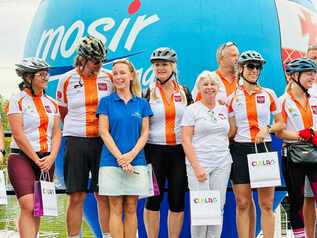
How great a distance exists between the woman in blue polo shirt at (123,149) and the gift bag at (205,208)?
0.44 meters

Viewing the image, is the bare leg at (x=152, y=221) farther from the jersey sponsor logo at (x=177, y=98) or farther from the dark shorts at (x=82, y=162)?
the jersey sponsor logo at (x=177, y=98)

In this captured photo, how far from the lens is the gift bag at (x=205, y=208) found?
215 inches

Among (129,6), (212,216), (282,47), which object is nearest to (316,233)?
(212,216)

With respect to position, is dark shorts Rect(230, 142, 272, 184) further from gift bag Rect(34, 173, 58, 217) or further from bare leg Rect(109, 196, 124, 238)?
gift bag Rect(34, 173, 58, 217)

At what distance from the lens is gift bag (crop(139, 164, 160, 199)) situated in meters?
5.54

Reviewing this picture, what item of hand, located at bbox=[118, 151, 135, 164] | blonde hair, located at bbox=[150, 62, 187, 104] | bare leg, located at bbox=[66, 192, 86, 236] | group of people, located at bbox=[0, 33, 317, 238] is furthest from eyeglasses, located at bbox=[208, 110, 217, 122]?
bare leg, located at bbox=[66, 192, 86, 236]

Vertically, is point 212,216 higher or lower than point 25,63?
lower

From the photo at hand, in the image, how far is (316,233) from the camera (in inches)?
260

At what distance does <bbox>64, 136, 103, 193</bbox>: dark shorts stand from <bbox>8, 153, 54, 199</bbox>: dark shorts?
303mm

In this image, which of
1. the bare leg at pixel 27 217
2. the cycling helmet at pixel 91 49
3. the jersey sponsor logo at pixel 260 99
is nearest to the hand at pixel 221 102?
the jersey sponsor logo at pixel 260 99

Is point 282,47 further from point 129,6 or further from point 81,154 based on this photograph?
point 81,154

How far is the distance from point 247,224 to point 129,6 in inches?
111

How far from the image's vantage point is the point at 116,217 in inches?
215

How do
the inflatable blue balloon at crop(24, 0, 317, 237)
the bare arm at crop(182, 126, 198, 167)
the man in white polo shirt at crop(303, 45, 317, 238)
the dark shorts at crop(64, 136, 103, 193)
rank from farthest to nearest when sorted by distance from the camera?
the inflatable blue balloon at crop(24, 0, 317, 237), the man in white polo shirt at crop(303, 45, 317, 238), the dark shorts at crop(64, 136, 103, 193), the bare arm at crop(182, 126, 198, 167)
